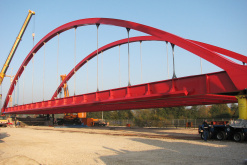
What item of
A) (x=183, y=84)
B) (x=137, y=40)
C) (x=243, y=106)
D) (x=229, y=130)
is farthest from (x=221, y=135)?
(x=137, y=40)

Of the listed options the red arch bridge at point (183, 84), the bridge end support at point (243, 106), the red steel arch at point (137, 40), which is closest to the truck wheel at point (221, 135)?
the bridge end support at point (243, 106)

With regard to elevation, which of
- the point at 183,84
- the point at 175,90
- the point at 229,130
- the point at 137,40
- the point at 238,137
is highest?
the point at 137,40

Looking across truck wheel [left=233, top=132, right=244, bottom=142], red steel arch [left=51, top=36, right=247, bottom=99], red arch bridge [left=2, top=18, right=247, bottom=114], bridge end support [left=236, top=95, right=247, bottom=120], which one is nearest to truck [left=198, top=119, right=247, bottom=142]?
truck wheel [left=233, top=132, right=244, bottom=142]

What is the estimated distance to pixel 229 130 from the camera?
1789 centimetres

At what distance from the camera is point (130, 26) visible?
24.8 metres

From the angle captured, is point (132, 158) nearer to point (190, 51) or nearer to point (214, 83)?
point (214, 83)

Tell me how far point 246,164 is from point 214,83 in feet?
28.5

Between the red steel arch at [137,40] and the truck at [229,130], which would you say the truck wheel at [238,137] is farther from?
the red steel arch at [137,40]

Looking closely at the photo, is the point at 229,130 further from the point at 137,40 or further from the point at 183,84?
the point at 137,40

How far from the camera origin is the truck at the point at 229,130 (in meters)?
17.0

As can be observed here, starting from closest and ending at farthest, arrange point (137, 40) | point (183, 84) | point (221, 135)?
point (221, 135) < point (183, 84) < point (137, 40)

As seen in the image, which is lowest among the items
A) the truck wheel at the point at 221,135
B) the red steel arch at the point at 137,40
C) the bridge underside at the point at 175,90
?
the truck wheel at the point at 221,135

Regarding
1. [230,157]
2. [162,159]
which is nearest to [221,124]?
[230,157]

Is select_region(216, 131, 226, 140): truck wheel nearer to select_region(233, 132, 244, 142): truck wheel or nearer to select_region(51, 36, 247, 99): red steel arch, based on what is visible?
select_region(233, 132, 244, 142): truck wheel
